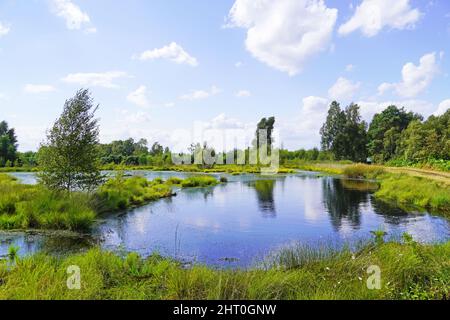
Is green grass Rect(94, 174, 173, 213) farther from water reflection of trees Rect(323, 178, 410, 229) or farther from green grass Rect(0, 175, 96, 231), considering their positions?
water reflection of trees Rect(323, 178, 410, 229)

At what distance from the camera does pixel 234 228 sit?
1334 centimetres

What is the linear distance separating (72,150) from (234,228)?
28.0ft

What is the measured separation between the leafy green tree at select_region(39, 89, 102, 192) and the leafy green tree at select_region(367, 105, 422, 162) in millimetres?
53383

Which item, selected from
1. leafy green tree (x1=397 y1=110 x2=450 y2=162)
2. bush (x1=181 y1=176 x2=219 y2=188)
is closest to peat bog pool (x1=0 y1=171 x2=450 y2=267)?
bush (x1=181 y1=176 x2=219 y2=188)

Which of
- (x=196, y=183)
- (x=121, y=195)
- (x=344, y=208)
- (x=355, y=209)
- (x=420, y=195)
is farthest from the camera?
(x=196, y=183)

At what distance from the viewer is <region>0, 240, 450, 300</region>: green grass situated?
4992 mm

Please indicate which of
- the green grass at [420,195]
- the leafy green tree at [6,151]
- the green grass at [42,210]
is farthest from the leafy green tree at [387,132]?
the leafy green tree at [6,151]

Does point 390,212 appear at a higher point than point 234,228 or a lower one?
higher

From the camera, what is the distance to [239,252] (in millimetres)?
9820

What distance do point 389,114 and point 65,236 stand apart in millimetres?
66353

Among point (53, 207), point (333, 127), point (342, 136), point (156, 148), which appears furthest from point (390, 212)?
point (156, 148)

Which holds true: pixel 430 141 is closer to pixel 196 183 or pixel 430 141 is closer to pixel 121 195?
pixel 196 183

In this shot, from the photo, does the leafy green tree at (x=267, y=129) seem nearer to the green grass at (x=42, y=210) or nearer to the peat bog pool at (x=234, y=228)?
the peat bog pool at (x=234, y=228)
